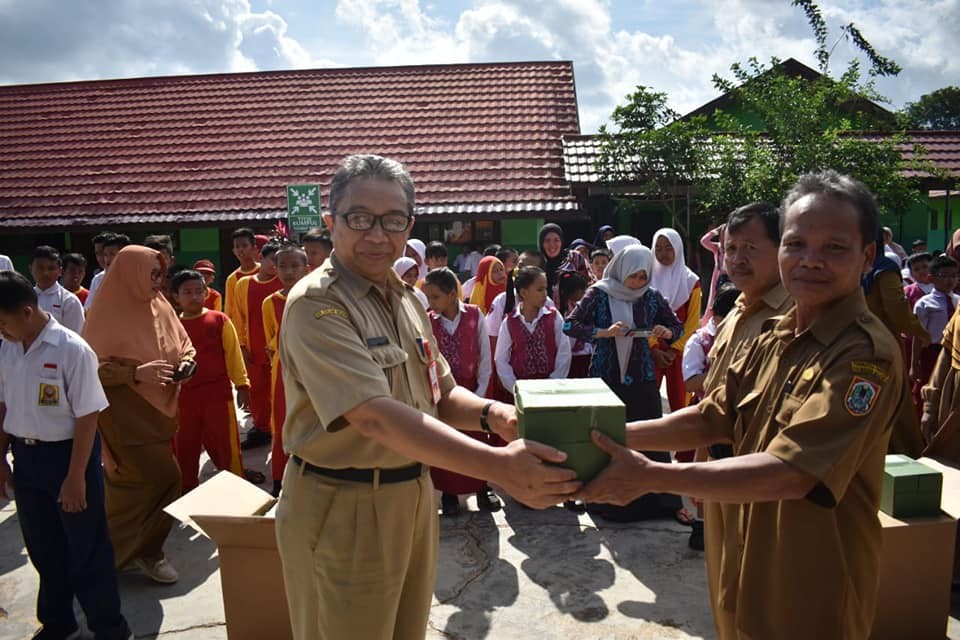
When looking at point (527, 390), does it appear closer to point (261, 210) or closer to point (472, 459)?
point (472, 459)

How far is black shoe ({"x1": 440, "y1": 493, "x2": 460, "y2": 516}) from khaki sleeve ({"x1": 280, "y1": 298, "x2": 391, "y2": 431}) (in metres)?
3.17

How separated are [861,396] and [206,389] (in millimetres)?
4421

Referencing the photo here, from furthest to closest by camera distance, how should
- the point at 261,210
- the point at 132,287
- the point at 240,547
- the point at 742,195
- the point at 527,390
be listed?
the point at 261,210
the point at 742,195
the point at 132,287
the point at 240,547
the point at 527,390

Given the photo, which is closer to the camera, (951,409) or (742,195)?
(951,409)

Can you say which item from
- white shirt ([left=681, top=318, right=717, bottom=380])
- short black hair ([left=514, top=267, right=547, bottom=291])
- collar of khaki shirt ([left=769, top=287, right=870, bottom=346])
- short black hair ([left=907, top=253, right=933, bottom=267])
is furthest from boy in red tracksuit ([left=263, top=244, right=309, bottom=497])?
short black hair ([left=907, top=253, right=933, bottom=267])

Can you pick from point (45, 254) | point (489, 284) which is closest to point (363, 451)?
point (45, 254)

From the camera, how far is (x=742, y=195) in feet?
37.2

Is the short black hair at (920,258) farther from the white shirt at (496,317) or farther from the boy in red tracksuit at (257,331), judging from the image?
the boy in red tracksuit at (257,331)

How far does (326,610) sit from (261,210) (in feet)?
39.3

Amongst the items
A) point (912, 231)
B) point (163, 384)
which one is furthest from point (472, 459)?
point (912, 231)

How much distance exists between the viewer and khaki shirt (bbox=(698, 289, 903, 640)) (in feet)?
5.53

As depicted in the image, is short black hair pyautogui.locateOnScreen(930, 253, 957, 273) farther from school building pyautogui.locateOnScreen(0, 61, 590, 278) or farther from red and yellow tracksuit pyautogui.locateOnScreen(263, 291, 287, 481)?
school building pyautogui.locateOnScreen(0, 61, 590, 278)

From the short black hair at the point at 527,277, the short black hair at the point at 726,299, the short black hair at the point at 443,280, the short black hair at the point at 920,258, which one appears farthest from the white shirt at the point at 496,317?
the short black hair at the point at 920,258

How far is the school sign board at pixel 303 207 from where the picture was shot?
315 inches
